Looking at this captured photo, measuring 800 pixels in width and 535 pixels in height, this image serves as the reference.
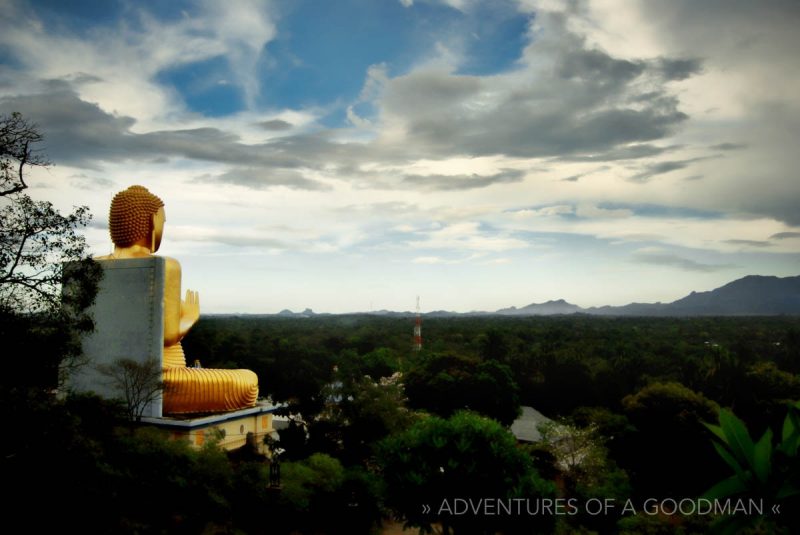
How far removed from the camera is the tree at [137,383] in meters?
16.4

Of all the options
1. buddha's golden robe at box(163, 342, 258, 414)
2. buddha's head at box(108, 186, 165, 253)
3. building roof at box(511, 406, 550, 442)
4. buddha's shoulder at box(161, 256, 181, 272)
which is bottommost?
building roof at box(511, 406, 550, 442)

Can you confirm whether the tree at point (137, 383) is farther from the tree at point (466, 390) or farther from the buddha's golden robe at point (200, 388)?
the tree at point (466, 390)

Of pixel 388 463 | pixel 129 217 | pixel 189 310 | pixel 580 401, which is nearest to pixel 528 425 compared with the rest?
pixel 580 401

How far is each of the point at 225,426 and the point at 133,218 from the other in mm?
7126

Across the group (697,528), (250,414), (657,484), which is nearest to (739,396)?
(657,484)

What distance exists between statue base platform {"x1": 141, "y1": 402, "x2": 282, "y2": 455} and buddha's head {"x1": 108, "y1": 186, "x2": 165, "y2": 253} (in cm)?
562

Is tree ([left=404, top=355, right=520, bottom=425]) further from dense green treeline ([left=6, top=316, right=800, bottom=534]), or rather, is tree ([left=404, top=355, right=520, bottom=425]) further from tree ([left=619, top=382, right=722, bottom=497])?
tree ([left=619, top=382, right=722, bottom=497])

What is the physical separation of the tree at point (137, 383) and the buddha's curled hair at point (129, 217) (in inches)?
154

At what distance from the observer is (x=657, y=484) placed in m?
21.2

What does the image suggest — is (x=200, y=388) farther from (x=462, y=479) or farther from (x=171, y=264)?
(x=462, y=479)

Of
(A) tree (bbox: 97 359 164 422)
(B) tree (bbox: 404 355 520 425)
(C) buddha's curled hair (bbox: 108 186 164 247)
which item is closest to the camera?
(A) tree (bbox: 97 359 164 422)

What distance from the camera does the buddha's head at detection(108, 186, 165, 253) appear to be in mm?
18078

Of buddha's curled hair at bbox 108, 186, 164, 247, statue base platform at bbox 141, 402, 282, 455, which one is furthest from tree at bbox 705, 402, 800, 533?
buddha's curled hair at bbox 108, 186, 164, 247

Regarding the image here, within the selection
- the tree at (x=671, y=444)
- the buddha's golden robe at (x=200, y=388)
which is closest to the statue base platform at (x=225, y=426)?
the buddha's golden robe at (x=200, y=388)
